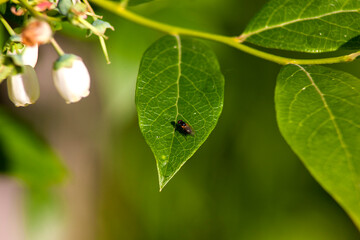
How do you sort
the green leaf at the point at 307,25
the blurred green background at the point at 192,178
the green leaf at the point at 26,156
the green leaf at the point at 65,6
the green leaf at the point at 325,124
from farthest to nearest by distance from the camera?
the blurred green background at the point at 192,178, the green leaf at the point at 26,156, the green leaf at the point at 307,25, the green leaf at the point at 65,6, the green leaf at the point at 325,124

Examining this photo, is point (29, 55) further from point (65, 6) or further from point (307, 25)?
point (307, 25)

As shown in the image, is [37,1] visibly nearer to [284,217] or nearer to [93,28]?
[93,28]

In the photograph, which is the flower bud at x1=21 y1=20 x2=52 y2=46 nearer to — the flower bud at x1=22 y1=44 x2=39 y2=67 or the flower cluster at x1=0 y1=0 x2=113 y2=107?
the flower cluster at x1=0 y1=0 x2=113 y2=107

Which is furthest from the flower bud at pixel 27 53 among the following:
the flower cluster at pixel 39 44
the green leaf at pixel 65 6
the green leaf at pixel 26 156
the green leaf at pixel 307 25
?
the green leaf at pixel 26 156

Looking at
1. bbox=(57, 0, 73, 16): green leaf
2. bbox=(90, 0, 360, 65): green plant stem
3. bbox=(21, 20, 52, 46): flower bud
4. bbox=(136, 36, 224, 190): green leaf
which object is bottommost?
bbox=(136, 36, 224, 190): green leaf

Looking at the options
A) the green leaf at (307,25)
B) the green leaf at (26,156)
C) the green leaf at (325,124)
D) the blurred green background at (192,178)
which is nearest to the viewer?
the green leaf at (325,124)

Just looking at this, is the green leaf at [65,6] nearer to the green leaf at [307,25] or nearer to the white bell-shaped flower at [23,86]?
the white bell-shaped flower at [23,86]

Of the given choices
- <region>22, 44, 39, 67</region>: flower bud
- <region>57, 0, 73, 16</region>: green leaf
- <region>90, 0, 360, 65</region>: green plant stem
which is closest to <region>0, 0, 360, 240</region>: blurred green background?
<region>90, 0, 360, 65</region>: green plant stem
